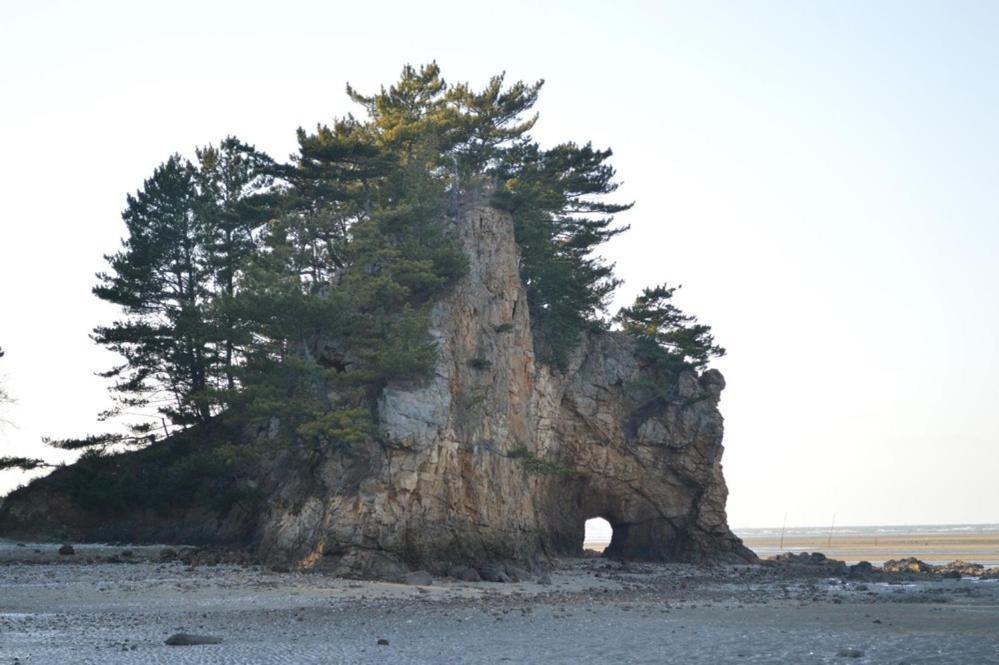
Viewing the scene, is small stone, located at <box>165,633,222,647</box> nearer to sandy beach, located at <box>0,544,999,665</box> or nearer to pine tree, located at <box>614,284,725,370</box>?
sandy beach, located at <box>0,544,999,665</box>

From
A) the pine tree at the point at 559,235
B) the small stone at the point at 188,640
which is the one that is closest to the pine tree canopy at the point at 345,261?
the pine tree at the point at 559,235

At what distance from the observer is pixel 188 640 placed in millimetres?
20078

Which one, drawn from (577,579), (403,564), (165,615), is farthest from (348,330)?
(165,615)

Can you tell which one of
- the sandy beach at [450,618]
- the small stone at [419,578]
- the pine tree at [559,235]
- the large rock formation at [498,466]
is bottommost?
the sandy beach at [450,618]

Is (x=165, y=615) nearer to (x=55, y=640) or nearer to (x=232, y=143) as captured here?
(x=55, y=640)

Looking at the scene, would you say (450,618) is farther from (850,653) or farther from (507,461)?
(507,461)

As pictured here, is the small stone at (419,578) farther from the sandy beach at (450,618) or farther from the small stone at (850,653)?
the small stone at (850,653)

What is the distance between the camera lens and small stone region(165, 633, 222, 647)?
65.5ft

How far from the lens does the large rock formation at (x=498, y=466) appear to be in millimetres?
38625

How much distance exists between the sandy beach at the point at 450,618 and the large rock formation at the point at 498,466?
9.58 feet

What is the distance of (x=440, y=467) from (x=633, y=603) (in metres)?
10.8

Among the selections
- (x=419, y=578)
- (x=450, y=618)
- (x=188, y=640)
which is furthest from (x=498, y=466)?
(x=188, y=640)

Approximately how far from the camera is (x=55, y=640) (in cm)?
2025

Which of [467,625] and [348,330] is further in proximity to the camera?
[348,330]
